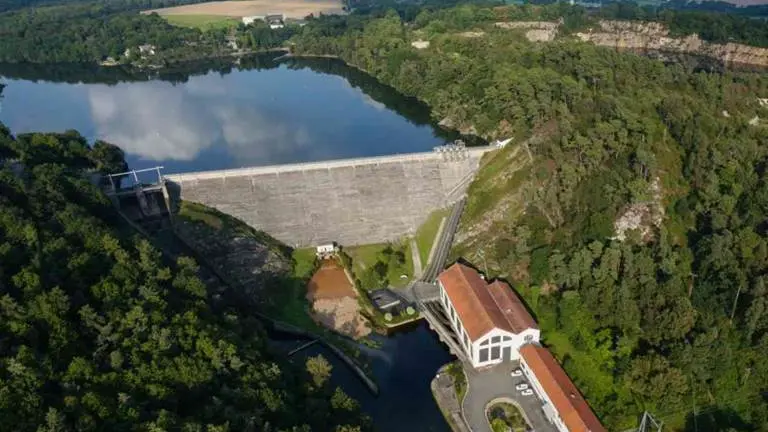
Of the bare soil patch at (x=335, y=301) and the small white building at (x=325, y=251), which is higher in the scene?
the small white building at (x=325, y=251)

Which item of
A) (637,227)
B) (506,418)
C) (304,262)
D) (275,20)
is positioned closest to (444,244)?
(304,262)

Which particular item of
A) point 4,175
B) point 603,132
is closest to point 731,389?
point 603,132

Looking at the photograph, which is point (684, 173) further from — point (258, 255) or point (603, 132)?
point (258, 255)

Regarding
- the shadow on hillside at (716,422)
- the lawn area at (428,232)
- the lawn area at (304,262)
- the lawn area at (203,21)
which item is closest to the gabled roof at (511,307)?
the lawn area at (428,232)

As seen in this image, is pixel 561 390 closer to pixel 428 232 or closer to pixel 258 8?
pixel 428 232

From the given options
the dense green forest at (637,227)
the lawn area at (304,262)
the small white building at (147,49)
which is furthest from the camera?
the small white building at (147,49)

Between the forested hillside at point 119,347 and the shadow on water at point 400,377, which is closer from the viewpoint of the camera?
the forested hillside at point 119,347

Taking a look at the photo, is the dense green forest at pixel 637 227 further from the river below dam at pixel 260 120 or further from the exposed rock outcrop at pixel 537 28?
the exposed rock outcrop at pixel 537 28

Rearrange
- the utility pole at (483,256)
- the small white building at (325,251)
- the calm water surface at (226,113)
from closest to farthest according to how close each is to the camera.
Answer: the utility pole at (483,256), the small white building at (325,251), the calm water surface at (226,113)
